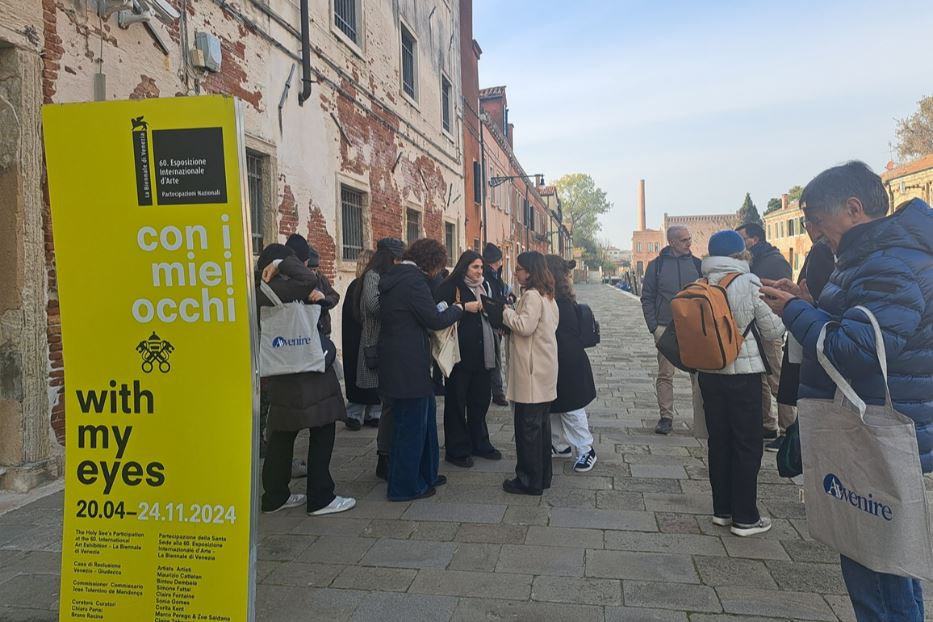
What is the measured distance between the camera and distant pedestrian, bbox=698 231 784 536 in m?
3.58

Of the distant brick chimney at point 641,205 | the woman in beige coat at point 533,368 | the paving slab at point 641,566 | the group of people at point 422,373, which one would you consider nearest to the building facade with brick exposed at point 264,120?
the group of people at point 422,373

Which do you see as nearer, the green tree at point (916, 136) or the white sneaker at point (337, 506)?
the white sneaker at point (337, 506)

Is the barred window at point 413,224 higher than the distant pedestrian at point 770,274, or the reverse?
the barred window at point 413,224

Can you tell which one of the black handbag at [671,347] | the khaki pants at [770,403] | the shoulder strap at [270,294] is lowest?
the khaki pants at [770,403]

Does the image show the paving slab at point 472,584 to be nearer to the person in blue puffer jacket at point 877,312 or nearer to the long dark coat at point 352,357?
the person in blue puffer jacket at point 877,312

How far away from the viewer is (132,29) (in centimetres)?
548

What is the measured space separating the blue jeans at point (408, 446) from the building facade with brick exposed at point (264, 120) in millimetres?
2651

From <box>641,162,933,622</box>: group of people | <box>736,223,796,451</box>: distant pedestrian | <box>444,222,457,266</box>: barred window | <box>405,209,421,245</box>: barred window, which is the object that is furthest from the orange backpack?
<box>444,222,457,266</box>: barred window

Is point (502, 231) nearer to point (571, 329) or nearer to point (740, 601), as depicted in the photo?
point (571, 329)

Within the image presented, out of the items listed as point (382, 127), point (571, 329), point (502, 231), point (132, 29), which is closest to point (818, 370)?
point (571, 329)

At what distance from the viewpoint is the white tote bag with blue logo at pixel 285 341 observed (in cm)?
377

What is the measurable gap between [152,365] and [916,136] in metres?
50.2

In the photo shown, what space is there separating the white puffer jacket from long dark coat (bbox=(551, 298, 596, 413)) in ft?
3.91

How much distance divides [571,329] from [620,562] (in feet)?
6.05
